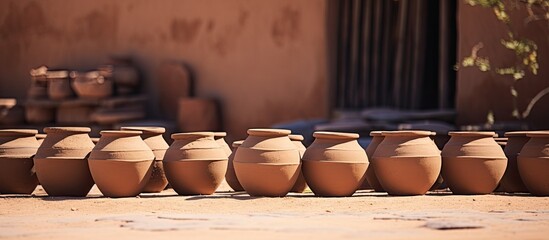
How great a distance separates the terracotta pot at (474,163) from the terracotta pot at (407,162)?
0.17 m

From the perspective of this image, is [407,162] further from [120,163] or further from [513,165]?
[120,163]

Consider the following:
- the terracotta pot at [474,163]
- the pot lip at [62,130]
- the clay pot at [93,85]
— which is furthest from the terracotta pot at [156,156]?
the clay pot at [93,85]

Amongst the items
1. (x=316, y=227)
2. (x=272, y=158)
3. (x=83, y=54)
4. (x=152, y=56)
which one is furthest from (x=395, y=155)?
(x=83, y=54)

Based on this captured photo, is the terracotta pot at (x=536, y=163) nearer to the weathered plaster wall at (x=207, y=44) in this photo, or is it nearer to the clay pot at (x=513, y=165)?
the clay pot at (x=513, y=165)

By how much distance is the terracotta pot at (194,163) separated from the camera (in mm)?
7395

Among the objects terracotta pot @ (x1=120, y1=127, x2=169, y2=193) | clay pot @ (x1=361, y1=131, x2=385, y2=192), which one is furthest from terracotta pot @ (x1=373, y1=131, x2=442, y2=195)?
terracotta pot @ (x1=120, y1=127, x2=169, y2=193)

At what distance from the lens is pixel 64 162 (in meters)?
7.38

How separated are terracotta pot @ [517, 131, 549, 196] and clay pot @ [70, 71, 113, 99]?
7.49 meters

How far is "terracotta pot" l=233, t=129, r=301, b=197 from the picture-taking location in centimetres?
716

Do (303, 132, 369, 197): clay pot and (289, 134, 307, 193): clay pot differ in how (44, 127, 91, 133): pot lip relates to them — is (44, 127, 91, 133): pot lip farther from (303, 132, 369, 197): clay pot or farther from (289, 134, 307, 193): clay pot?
(303, 132, 369, 197): clay pot

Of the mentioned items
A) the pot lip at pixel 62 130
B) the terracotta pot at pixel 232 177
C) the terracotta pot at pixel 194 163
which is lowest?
the terracotta pot at pixel 232 177

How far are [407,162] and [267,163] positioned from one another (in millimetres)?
1097

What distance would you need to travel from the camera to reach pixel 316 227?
5523 millimetres

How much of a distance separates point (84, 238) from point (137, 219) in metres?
0.76
